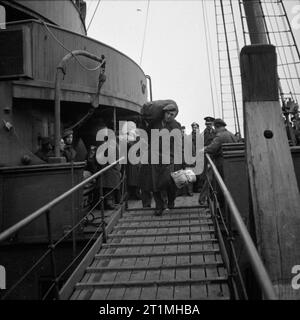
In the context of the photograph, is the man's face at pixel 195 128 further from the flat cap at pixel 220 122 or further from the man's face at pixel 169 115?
the man's face at pixel 169 115

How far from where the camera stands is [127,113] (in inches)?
455

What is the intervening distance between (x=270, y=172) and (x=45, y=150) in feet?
16.9

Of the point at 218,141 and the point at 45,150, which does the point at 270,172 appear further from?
the point at 45,150

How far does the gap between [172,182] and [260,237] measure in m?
3.54

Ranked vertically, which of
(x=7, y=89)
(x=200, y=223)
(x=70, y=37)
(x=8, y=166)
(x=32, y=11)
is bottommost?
(x=200, y=223)

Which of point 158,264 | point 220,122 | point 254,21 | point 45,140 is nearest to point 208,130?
point 220,122

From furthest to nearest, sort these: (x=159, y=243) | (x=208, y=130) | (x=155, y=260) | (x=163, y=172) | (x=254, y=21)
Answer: (x=208, y=130) → (x=254, y=21) → (x=163, y=172) → (x=159, y=243) → (x=155, y=260)

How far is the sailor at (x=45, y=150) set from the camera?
7.05m

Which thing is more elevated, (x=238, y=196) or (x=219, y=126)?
A: (x=219, y=126)

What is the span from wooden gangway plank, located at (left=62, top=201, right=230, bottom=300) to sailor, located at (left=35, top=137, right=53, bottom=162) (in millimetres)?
2014

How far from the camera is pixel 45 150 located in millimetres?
7332

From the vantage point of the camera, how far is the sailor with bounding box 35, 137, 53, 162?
705 cm

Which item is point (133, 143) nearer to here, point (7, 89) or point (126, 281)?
point (7, 89)
